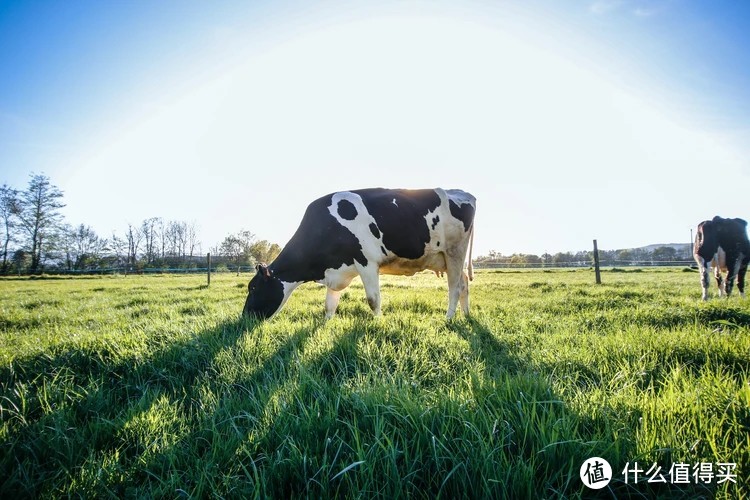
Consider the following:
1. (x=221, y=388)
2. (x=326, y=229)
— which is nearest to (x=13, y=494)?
(x=221, y=388)

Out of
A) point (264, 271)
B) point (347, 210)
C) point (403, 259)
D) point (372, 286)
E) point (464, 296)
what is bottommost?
point (464, 296)

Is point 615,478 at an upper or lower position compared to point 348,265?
lower

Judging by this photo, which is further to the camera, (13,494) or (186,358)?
(186,358)

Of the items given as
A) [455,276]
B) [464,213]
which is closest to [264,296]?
[455,276]

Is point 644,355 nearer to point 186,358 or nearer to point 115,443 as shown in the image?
point 115,443

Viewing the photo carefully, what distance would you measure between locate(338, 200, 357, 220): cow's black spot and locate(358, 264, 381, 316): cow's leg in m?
0.98

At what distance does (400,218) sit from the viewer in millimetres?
6207

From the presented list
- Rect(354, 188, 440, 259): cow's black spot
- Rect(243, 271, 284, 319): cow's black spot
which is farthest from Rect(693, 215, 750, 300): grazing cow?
Rect(243, 271, 284, 319): cow's black spot

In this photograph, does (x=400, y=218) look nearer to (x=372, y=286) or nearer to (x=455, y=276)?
(x=372, y=286)

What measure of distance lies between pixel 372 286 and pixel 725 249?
32.1ft

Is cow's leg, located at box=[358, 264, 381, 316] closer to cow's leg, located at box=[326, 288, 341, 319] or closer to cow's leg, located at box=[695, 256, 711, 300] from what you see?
cow's leg, located at box=[326, 288, 341, 319]

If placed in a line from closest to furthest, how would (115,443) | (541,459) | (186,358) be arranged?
(541,459) < (115,443) < (186,358)

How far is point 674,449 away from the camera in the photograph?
140cm

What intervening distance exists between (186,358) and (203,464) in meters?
1.91
